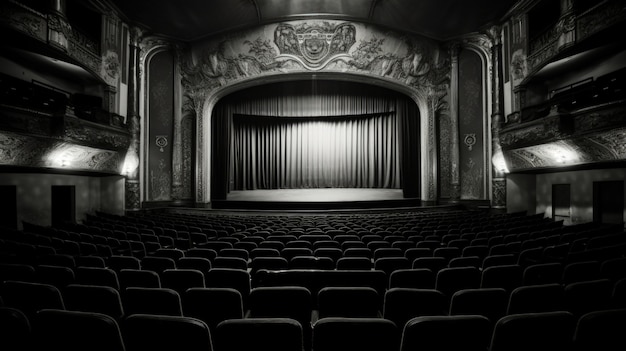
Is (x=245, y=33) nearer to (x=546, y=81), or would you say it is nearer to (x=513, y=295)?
(x=546, y=81)

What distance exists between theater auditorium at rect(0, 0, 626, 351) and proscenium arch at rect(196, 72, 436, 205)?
9 centimetres

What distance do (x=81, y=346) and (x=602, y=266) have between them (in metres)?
3.45

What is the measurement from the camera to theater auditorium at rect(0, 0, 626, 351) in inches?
95.6

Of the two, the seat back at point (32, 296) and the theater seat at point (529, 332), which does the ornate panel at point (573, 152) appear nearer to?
the theater seat at point (529, 332)

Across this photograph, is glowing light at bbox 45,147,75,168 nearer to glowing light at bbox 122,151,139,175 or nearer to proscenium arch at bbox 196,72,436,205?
glowing light at bbox 122,151,139,175

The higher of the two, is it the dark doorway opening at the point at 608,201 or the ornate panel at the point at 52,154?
the ornate panel at the point at 52,154

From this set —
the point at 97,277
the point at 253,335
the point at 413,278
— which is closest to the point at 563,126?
the point at 413,278

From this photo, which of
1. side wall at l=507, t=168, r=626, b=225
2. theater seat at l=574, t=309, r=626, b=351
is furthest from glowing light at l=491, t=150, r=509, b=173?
theater seat at l=574, t=309, r=626, b=351

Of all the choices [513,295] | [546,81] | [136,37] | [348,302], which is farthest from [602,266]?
[136,37]

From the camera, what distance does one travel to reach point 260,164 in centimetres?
1588

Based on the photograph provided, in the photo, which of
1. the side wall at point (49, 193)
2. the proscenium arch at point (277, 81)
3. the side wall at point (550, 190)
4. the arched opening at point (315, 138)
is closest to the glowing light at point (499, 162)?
the side wall at point (550, 190)

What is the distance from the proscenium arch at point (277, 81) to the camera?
1150cm

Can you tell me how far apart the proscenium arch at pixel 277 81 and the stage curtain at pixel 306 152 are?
3.35 meters

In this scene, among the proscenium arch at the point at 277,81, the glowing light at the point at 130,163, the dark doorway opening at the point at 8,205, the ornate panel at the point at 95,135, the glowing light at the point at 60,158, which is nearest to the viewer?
the glowing light at the point at 60,158
